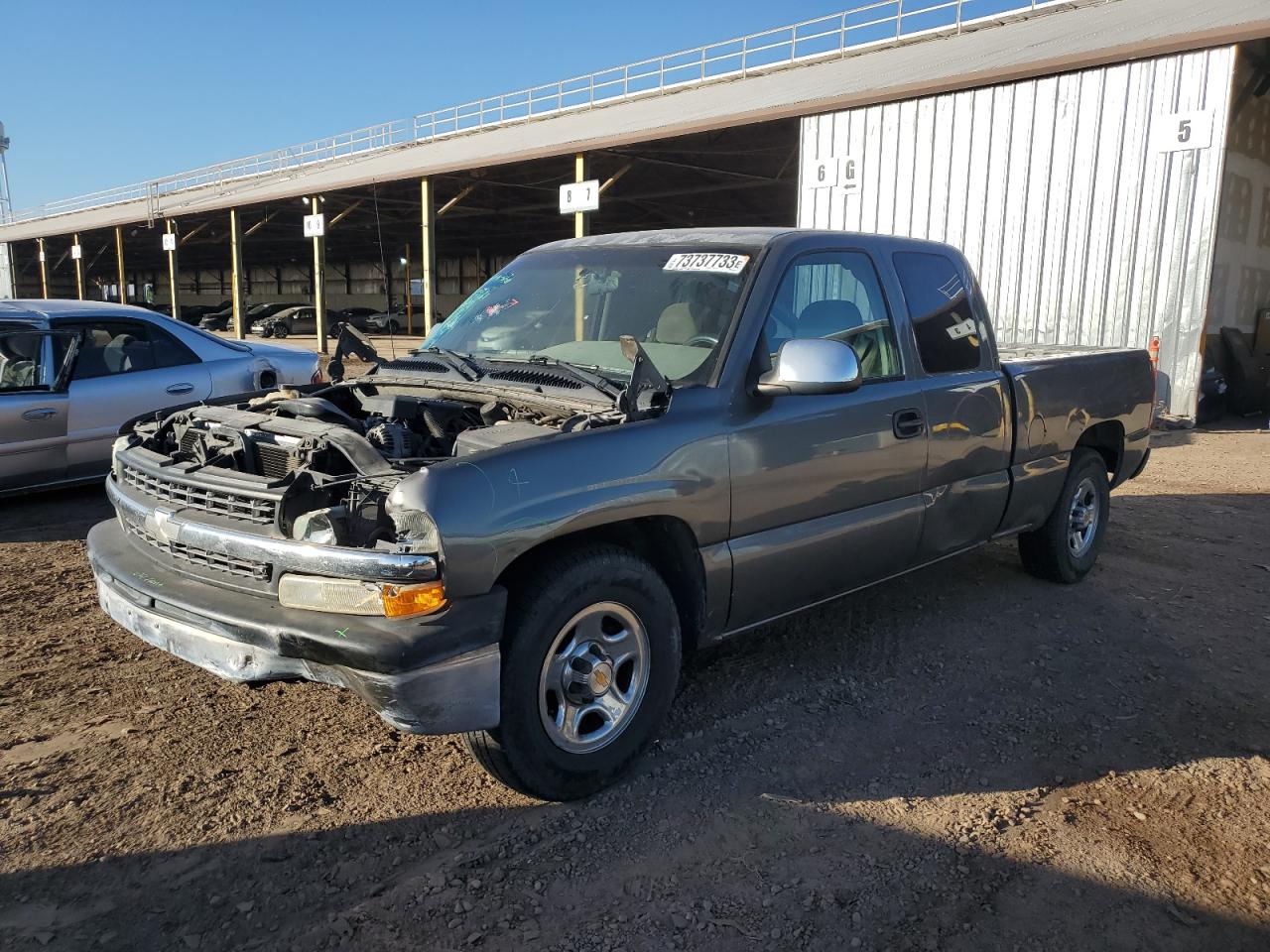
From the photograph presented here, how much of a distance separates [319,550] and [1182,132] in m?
12.1

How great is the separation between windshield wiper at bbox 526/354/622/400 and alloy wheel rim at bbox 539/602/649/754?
82 cm

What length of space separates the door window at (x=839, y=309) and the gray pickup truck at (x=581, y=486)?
0.01 metres

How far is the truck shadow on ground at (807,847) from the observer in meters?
2.49

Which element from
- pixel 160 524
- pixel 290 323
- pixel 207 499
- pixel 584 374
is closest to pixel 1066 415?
pixel 584 374

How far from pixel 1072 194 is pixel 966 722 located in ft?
34.7

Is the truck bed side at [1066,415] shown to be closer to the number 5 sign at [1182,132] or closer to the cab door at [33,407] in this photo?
the cab door at [33,407]

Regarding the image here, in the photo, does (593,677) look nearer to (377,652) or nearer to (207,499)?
(377,652)

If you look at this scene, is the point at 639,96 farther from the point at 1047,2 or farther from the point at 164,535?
the point at 164,535

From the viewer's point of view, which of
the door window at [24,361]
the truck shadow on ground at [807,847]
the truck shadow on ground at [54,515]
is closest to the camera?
the truck shadow on ground at [807,847]

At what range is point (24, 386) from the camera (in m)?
6.54

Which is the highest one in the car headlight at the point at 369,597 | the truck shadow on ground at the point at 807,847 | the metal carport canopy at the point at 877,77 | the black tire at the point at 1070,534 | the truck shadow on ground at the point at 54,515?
the metal carport canopy at the point at 877,77

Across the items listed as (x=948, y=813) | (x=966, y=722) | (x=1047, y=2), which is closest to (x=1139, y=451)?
(x=966, y=722)

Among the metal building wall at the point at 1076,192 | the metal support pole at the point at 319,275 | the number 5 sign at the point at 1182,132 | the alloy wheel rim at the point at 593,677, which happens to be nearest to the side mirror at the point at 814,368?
the alloy wheel rim at the point at 593,677

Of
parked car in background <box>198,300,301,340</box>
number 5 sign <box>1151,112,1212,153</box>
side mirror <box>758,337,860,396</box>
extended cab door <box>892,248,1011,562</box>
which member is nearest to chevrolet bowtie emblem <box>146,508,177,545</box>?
side mirror <box>758,337,860,396</box>
